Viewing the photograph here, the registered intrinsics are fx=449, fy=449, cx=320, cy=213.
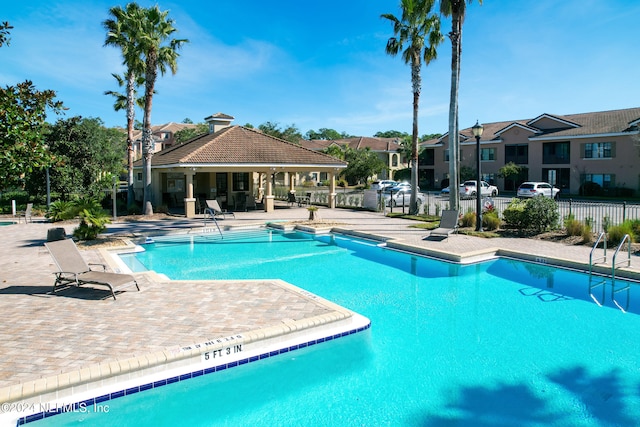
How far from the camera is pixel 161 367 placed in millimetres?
5973

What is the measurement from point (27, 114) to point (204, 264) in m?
7.51

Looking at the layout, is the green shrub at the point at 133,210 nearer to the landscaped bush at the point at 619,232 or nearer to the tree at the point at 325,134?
the landscaped bush at the point at 619,232

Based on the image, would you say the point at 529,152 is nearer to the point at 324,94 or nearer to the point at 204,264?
the point at 324,94

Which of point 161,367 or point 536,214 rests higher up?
point 536,214

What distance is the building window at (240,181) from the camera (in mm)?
30188

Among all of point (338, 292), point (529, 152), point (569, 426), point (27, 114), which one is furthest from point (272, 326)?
point (529, 152)

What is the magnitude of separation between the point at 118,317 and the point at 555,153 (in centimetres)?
4419

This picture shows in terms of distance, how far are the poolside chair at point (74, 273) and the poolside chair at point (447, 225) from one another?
1071 cm

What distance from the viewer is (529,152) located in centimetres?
4441

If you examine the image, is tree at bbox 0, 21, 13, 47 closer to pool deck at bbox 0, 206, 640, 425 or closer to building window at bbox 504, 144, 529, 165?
pool deck at bbox 0, 206, 640, 425

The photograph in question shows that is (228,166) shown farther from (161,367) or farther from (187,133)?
(187,133)

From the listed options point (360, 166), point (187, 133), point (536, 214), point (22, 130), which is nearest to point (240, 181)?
point (536, 214)

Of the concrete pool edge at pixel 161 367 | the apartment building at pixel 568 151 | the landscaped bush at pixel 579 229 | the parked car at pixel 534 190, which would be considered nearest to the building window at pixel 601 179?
the apartment building at pixel 568 151

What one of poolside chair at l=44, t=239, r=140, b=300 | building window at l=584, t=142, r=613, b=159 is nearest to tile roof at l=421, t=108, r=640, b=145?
building window at l=584, t=142, r=613, b=159
